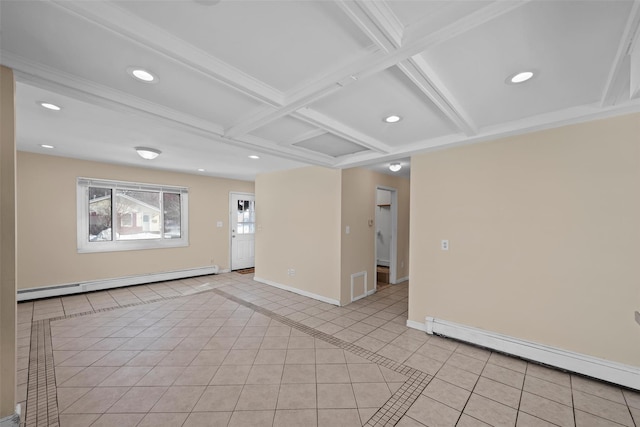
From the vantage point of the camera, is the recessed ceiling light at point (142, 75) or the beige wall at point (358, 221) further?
the beige wall at point (358, 221)

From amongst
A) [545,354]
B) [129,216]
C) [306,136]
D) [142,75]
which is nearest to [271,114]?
[306,136]

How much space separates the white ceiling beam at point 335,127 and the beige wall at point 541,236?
2.44 feet

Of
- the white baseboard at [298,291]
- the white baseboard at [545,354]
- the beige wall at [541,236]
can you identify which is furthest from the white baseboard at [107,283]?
the white baseboard at [545,354]

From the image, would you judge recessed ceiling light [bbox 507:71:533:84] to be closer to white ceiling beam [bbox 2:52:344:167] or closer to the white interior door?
white ceiling beam [bbox 2:52:344:167]

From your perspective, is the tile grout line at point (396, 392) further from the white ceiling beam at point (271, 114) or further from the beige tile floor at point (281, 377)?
the white ceiling beam at point (271, 114)

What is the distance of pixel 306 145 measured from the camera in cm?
326

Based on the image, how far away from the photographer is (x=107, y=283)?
477 centimetres

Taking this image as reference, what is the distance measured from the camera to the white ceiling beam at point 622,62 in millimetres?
1190

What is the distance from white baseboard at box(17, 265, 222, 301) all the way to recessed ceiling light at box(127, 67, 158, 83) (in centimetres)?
461

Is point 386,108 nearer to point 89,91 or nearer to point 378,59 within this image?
point 378,59

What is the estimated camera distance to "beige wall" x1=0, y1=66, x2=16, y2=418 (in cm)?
145

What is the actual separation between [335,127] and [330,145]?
82 cm

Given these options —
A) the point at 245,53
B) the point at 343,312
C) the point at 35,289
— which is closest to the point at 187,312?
the point at 343,312

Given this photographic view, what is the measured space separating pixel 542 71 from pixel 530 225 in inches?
59.0
